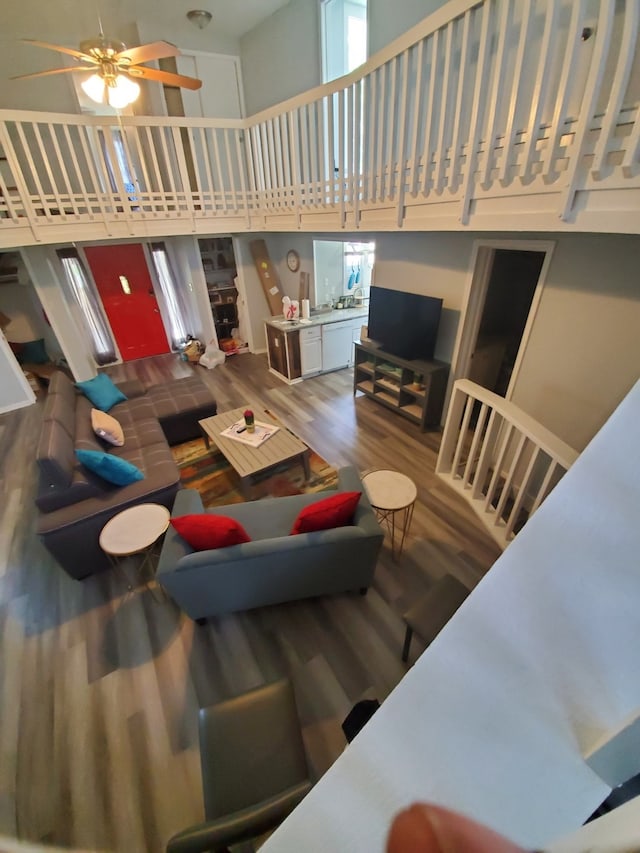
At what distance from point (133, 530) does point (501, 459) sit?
2.32 m

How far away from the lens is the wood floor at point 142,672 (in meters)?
1.48

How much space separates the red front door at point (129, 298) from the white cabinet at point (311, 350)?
119 inches

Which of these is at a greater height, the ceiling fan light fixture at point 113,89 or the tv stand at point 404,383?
the ceiling fan light fixture at point 113,89

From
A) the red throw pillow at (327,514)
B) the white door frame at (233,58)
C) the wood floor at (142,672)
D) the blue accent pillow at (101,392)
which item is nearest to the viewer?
the wood floor at (142,672)

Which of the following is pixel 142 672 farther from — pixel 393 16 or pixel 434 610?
pixel 393 16

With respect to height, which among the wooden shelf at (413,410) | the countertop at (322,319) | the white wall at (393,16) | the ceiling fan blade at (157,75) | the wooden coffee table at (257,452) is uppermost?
the white wall at (393,16)

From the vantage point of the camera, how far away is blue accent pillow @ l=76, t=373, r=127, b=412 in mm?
3367

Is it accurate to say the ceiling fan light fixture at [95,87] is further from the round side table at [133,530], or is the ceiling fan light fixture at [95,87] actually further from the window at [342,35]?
the round side table at [133,530]

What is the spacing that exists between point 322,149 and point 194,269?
298cm

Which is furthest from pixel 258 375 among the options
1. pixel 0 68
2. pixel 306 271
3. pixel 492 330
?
pixel 0 68

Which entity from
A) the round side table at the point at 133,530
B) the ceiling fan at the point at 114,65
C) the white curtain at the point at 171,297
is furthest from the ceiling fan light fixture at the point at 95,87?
the white curtain at the point at 171,297

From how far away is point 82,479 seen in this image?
2.35m

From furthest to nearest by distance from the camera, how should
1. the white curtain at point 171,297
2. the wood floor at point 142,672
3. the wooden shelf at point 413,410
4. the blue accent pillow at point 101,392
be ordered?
the white curtain at point 171,297 → the wooden shelf at point 413,410 → the blue accent pillow at point 101,392 → the wood floor at point 142,672

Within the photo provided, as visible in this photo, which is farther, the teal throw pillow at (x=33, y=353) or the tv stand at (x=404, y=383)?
the teal throw pillow at (x=33, y=353)
